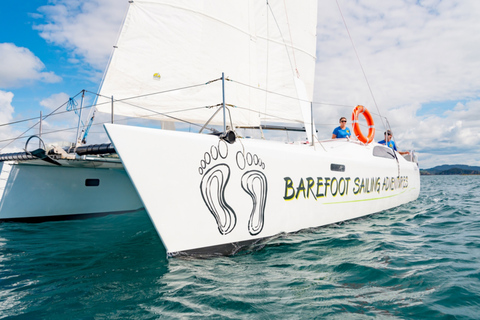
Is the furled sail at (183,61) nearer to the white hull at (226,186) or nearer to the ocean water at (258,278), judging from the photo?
the white hull at (226,186)

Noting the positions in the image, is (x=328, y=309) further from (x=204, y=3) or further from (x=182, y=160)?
(x=204, y=3)

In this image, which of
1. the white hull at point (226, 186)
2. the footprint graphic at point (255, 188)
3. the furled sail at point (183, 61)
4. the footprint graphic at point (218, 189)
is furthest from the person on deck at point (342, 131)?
the footprint graphic at point (218, 189)

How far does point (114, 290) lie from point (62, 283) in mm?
648

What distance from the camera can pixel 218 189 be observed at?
3.65m

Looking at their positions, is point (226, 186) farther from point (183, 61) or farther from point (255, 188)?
point (183, 61)

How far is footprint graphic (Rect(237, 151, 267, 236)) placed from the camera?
3.91 metres

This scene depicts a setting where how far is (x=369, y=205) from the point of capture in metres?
6.26

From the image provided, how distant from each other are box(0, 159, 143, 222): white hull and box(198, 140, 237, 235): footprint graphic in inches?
151

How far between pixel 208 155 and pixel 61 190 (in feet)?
15.8

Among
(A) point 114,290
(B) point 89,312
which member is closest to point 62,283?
(A) point 114,290

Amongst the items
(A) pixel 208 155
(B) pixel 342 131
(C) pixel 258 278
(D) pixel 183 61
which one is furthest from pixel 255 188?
(B) pixel 342 131

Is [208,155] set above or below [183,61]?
below

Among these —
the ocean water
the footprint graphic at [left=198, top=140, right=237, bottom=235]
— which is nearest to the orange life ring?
the ocean water

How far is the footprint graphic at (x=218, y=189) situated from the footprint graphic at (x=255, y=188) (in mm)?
256
